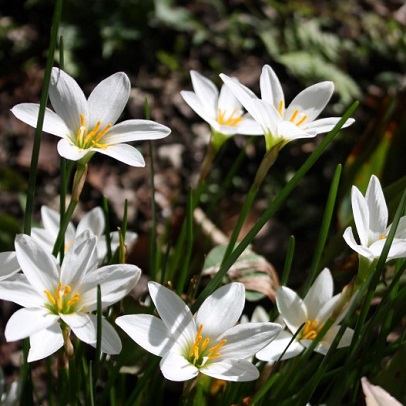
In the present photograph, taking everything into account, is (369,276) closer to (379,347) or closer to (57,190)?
(379,347)

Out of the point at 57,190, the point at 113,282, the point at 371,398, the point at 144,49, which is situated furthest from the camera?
the point at 144,49

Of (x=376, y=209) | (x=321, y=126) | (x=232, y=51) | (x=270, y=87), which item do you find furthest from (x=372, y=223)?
(x=232, y=51)

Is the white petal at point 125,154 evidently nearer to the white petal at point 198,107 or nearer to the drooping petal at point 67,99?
the drooping petal at point 67,99

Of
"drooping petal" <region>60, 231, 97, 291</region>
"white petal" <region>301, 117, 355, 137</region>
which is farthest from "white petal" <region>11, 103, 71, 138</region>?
"white petal" <region>301, 117, 355, 137</region>

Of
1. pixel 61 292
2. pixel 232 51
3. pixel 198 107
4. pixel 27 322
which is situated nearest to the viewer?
pixel 27 322

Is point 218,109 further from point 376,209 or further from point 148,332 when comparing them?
point 148,332

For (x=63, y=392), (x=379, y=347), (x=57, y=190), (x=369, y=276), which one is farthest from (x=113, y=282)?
(x=57, y=190)

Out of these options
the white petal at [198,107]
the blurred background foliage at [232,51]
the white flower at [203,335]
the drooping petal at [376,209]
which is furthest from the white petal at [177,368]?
the blurred background foliage at [232,51]

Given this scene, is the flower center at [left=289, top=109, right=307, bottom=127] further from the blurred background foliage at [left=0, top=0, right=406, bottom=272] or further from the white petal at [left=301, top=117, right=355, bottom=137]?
the blurred background foliage at [left=0, top=0, right=406, bottom=272]
